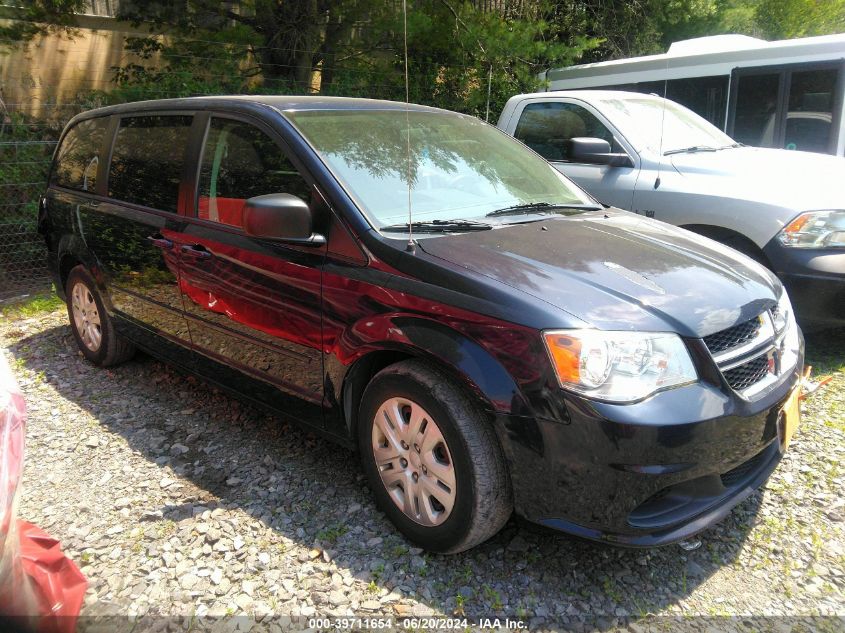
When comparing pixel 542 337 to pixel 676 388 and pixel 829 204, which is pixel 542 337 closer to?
pixel 676 388

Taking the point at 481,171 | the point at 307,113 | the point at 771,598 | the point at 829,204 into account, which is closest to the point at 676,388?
the point at 771,598

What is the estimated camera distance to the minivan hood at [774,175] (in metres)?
4.25

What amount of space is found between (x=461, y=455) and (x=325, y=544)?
0.77 meters

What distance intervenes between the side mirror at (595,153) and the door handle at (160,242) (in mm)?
2996

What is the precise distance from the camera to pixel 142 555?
2.67 metres

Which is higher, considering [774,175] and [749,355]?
[774,175]

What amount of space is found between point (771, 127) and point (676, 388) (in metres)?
6.71

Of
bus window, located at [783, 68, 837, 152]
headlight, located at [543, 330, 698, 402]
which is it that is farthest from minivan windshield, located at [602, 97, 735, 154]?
headlight, located at [543, 330, 698, 402]

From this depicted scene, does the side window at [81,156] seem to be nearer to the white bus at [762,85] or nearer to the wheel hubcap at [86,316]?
the wheel hubcap at [86,316]

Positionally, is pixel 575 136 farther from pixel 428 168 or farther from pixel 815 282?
pixel 428 168

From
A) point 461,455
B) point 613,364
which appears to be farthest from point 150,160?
point 613,364

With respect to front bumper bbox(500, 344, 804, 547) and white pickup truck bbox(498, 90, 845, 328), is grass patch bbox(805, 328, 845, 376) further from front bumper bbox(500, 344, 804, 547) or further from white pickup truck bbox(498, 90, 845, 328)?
front bumper bbox(500, 344, 804, 547)

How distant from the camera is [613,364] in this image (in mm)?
2188

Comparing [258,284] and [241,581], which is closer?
[241,581]
